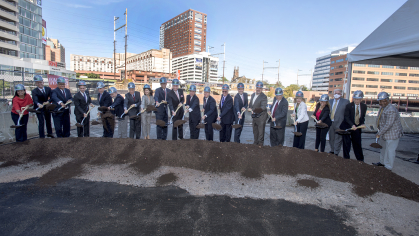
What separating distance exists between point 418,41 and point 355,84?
9016cm

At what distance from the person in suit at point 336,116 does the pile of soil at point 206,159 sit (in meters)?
1.44

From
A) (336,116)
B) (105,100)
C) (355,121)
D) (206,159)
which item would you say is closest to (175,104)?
(105,100)

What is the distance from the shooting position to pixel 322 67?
13400cm

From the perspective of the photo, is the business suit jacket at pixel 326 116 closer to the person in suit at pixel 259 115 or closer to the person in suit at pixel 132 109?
the person in suit at pixel 259 115

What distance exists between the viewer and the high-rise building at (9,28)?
48.5m

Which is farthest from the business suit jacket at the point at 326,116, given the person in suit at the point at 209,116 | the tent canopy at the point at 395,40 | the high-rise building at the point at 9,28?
the high-rise building at the point at 9,28

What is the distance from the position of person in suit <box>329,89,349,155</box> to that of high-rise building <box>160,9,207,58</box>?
15581cm

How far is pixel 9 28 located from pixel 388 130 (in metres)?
70.8

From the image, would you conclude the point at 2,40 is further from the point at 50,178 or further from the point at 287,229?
the point at 287,229

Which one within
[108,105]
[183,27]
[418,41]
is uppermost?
[183,27]

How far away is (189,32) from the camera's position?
154 meters

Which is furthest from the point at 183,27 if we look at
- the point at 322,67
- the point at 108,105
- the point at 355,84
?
the point at 108,105

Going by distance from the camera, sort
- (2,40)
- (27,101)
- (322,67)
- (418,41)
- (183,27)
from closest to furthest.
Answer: (418,41) → (27,101) → (2,40) → (322,67) → (183,27)

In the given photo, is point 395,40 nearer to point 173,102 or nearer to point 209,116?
point 209,116
